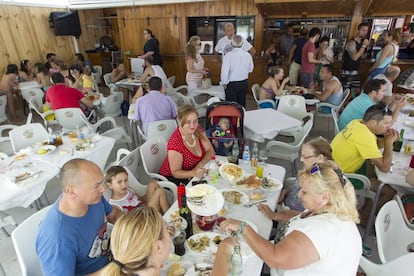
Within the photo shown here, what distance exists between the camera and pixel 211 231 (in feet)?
5.61

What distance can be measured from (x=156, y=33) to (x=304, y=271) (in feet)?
25.3

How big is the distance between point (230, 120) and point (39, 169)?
213 centimetres

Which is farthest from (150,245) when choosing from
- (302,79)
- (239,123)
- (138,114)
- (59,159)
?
(302,79)

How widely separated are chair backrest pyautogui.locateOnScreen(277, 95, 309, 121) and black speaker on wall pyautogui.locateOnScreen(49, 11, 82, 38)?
7.15m

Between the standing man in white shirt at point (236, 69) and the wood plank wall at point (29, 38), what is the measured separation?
5889 millimetres

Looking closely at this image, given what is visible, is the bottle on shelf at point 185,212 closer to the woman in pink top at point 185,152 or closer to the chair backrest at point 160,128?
the woman in pink top at point 185,152

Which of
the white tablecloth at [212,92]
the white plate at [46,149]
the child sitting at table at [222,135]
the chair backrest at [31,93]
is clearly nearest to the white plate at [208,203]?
the child sitting at table at [222,135]

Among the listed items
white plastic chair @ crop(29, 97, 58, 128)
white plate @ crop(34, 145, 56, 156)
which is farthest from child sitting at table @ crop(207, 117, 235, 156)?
white plastic chair @ crop(29, 97, 58, 128)

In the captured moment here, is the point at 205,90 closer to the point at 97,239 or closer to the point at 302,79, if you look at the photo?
the point at 302,79

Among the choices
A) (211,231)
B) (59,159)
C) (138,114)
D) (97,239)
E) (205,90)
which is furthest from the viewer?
(205,90)

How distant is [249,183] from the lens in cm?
217

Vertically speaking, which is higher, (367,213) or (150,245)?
(150,245)

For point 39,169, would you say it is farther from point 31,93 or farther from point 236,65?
point 31,93

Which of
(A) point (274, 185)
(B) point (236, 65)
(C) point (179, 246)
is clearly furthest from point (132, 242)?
(B) point (236, 65)
